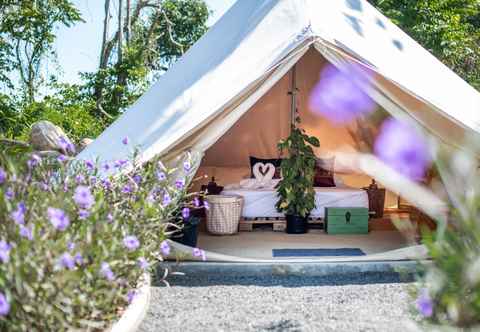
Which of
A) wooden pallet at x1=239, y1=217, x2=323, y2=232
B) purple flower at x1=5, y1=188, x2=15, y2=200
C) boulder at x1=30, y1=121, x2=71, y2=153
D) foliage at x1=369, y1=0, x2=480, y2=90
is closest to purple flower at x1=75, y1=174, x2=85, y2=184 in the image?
purple flower at x1=5, y1=188, x2=15, y2=200

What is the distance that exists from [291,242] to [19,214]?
2.90 metres

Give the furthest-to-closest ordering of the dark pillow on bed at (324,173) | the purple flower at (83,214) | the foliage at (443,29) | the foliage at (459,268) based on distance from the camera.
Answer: the foliage at (443,29), the dark pillow on bed at (324,173), the purple flower at (83,214), the foliage at (459,268)

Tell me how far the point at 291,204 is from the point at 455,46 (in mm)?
6582

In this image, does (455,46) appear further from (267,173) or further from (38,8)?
(38,8)

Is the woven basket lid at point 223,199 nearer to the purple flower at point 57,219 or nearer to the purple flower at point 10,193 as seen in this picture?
the purple flower at point 10,193

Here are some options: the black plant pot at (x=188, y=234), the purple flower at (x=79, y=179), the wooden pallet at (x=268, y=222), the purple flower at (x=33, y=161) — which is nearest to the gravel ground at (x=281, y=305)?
the black plant pot at (x=188, y=234)

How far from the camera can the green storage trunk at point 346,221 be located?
461 centimetres

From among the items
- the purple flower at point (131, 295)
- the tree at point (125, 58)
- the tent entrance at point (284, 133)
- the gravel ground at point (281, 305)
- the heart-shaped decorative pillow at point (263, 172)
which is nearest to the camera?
the purple flower at point (131, 295)

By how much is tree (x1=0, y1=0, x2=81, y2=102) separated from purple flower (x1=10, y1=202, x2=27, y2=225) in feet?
30.1

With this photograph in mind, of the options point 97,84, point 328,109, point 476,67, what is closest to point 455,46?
point 476,67

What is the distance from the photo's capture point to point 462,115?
3498mm

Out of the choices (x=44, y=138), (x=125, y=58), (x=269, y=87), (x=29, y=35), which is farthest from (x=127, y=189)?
(x=29, y=35)

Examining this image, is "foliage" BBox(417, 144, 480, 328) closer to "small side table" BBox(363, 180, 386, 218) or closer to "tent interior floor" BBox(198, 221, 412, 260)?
"tent interior floor" BBox(198, 221, 412, 260)

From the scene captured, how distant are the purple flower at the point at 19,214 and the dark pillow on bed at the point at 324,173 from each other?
376 cm
